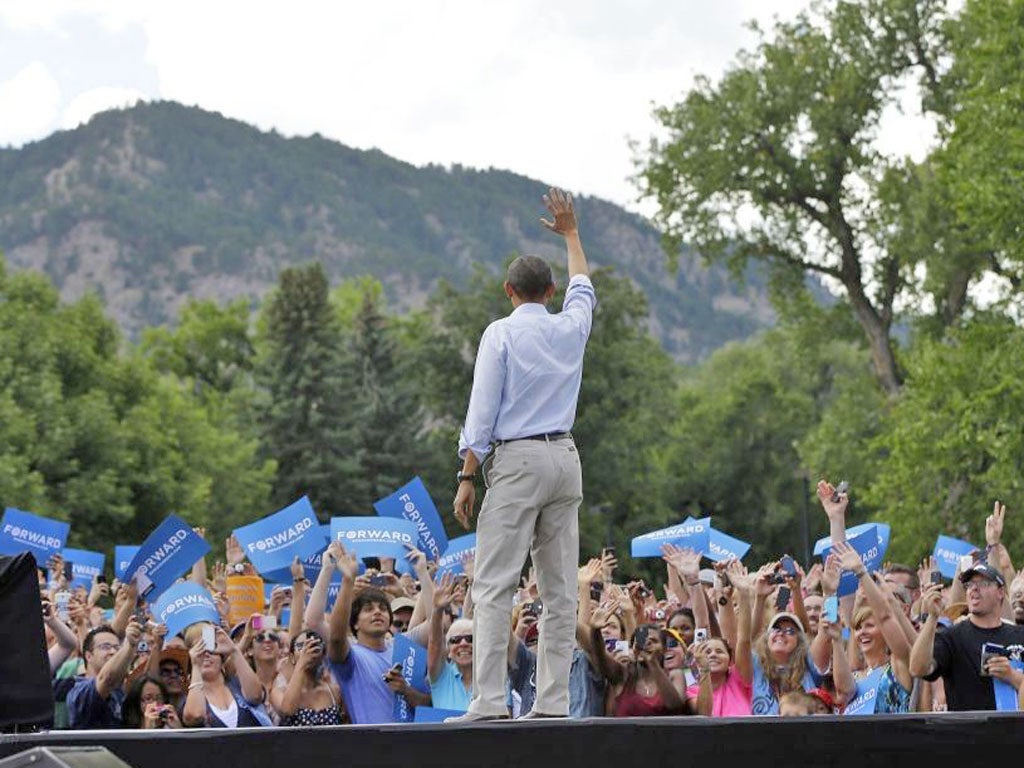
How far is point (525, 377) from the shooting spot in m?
8.41

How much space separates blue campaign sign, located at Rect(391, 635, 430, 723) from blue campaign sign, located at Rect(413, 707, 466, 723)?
451 millimetres

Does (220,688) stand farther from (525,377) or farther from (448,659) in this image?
(525,377)

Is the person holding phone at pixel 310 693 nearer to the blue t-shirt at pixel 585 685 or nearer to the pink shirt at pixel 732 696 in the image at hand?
the blue t-shirt at pixel 585 685

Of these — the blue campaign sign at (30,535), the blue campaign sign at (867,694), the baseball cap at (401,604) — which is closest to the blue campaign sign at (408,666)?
the baseball cap at (401,604)

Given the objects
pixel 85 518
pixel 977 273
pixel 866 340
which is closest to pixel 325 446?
pixel 85 518

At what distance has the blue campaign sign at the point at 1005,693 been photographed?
8383mm

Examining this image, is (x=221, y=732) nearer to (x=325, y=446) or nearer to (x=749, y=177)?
(x=749, y=177)

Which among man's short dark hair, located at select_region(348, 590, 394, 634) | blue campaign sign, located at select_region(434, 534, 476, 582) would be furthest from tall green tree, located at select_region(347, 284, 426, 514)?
man's short dark hair, located at select_region(348, 590, 394, 634)

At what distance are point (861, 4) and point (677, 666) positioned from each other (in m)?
37.7

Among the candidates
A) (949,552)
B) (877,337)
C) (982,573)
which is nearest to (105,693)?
(982,573)

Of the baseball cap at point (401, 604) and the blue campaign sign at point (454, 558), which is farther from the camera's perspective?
the blue campaign sign at point (454, 558)

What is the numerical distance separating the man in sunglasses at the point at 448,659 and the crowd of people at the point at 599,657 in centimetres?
1

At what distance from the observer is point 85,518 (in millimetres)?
49531

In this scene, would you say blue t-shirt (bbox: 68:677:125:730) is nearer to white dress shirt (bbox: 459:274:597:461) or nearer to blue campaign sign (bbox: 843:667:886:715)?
white dress shirt (bbox: 459:274:597:461)
